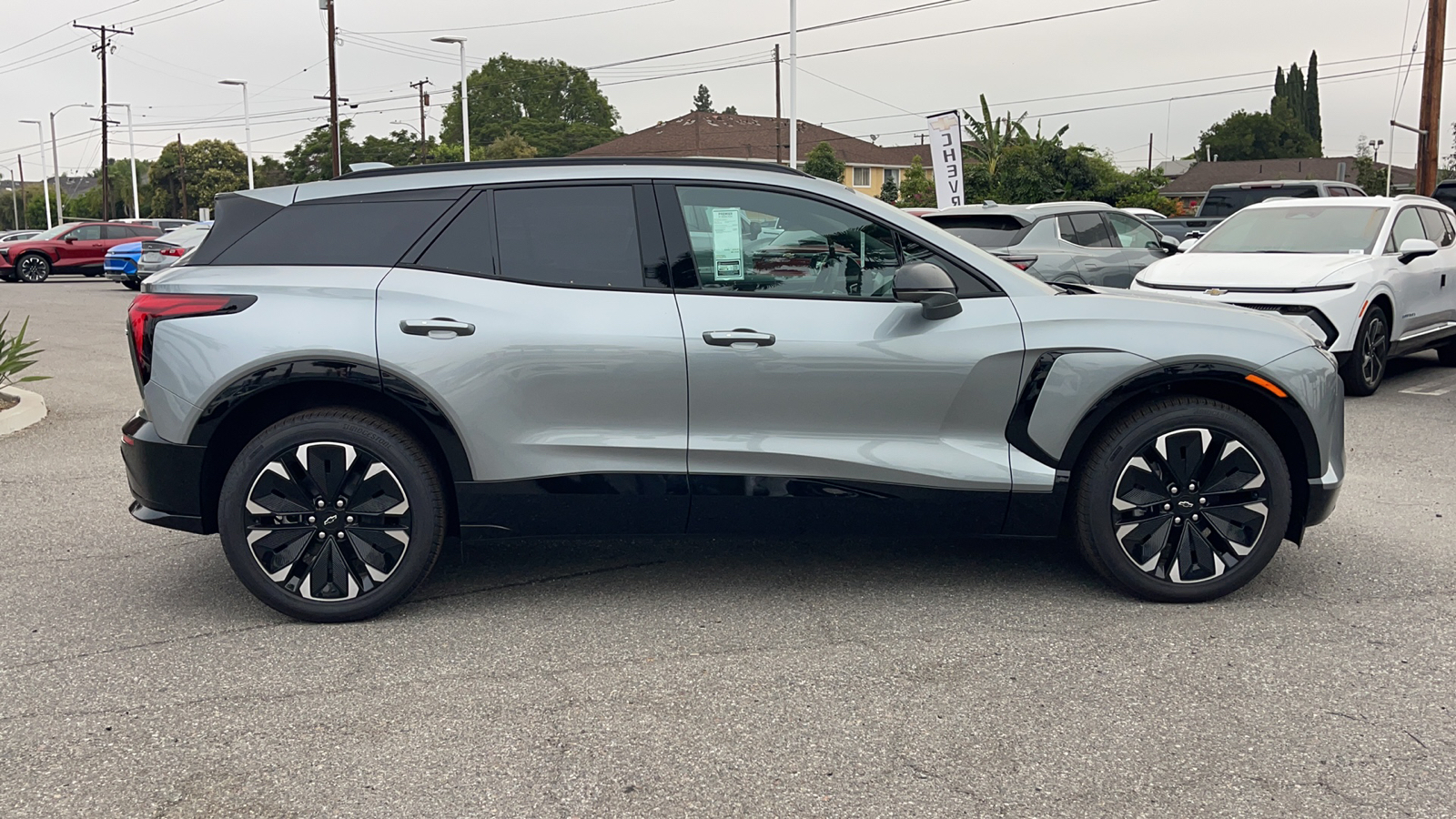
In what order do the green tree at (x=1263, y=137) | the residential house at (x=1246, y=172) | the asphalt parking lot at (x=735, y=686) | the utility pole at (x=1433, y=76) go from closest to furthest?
the asphalt parking lot at (x=735, y=686) → the utility pole at (x=1433, y=76) → the residential house at (x=1246, y=172) → the green tree at (x=1263, y=137)

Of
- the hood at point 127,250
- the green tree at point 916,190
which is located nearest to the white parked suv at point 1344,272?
the hood at point 127,250

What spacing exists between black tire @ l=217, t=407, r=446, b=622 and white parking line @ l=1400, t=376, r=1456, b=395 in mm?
8783

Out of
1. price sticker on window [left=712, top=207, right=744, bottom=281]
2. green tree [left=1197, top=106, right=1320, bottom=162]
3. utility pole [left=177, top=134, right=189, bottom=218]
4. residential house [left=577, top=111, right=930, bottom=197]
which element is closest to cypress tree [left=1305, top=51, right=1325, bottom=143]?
green tree [left=1197, top=106, right=1320, bottom=162]

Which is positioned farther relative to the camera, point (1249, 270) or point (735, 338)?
point (1249, 270)

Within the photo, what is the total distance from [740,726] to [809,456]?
114cm

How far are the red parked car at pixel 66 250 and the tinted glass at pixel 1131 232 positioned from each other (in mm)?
24908

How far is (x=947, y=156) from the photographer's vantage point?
23078 mm

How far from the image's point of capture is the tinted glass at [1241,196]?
17.0 metres

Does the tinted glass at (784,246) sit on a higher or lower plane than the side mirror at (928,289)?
higher

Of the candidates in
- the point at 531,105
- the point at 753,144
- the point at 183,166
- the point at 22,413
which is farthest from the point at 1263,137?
the point at 22,413

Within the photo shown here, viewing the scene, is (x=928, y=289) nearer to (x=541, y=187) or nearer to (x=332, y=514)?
(x=541, y=187)

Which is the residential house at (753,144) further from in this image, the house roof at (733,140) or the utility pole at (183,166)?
the utility pole at (183,166)

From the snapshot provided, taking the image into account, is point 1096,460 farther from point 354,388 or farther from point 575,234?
point 354,388

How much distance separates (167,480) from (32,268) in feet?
97.4
